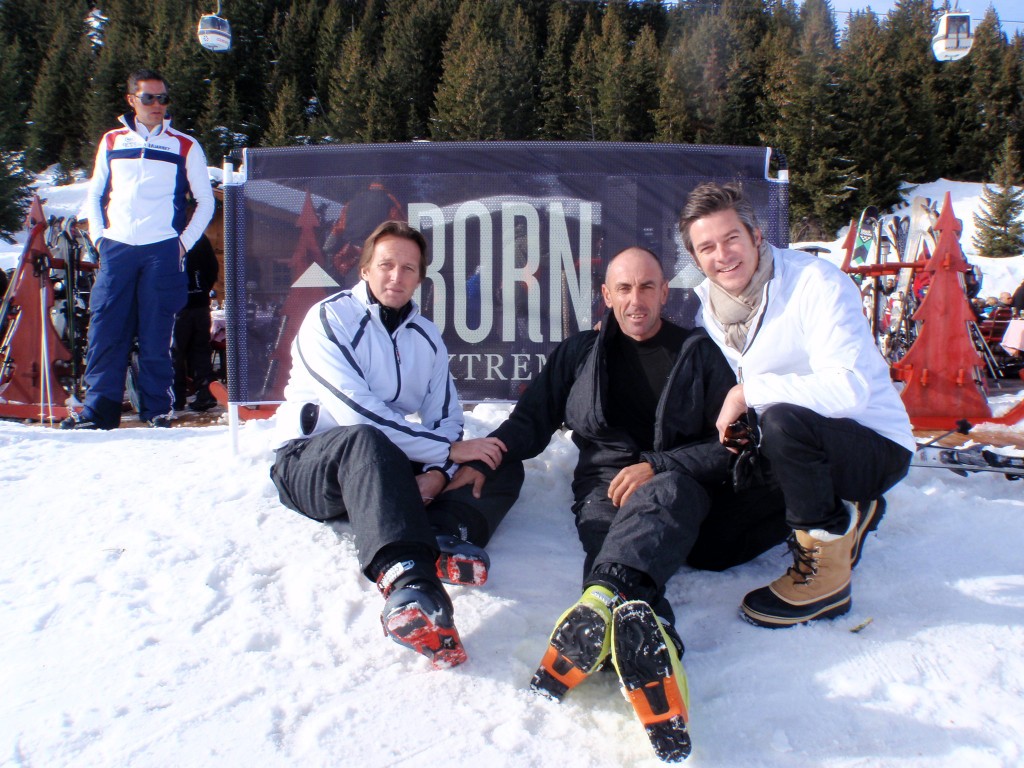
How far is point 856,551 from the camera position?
7.34 feet

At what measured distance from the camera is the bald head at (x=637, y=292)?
252 cm

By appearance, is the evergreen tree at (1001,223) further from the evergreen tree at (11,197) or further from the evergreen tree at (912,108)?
the evergreen tree at (11,197)

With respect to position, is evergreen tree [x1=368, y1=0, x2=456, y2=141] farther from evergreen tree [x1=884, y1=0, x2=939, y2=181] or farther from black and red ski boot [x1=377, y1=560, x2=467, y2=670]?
black and red ski boot [x1=377, y1=560, x2=467, y2=670]

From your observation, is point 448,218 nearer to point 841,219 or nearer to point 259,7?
point 841,219

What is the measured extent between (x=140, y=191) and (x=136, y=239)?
312mm

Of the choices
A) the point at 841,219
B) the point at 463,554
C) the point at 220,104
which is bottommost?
the point at 463,554

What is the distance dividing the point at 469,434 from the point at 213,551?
1510 mm

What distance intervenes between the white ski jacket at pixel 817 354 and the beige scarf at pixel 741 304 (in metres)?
0.03

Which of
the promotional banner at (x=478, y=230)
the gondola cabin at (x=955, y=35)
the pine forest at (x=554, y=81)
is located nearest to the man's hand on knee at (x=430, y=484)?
the promotional banner at (x=478, y=230)

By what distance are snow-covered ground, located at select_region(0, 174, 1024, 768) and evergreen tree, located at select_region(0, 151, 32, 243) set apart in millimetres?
35607

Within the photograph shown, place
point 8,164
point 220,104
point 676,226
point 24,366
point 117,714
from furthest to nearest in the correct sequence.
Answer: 1. point 220,104
2. point 8,164
3. point 24,366
4. point 676,226
5. point 117,714

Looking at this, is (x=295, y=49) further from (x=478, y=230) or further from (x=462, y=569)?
(x=462, y=569)

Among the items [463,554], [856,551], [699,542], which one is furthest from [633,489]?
[856,551]

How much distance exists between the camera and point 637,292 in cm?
252
